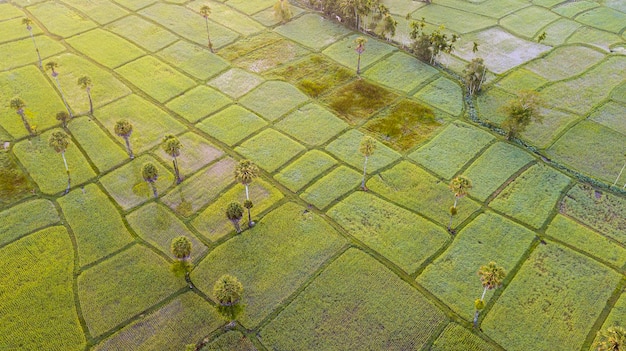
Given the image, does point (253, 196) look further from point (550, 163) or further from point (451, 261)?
point (550, 163)

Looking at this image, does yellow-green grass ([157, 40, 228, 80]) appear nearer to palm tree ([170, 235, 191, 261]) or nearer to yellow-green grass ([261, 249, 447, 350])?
palm tree ([170, 235, 191, 261])

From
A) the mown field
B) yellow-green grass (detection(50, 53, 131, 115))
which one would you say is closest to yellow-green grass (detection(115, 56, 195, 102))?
the mown field

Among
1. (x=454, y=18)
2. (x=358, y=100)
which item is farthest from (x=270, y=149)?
(x=454, y=18)

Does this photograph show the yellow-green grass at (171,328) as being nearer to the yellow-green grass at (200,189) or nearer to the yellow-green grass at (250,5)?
the yellow-green grass at (200,189)

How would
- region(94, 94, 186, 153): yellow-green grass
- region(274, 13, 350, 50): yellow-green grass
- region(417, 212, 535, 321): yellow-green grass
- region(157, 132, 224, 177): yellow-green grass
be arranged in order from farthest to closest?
region(274, 13, 350, 50): yellow-green grass
region(94, 94, 186, 153): yellow-green grass
region(157, 132, 224, 177): yellow-green grass
region(417, 212, 535, 321): yellow-green grass

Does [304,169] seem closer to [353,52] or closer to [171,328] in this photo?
[171,328]
